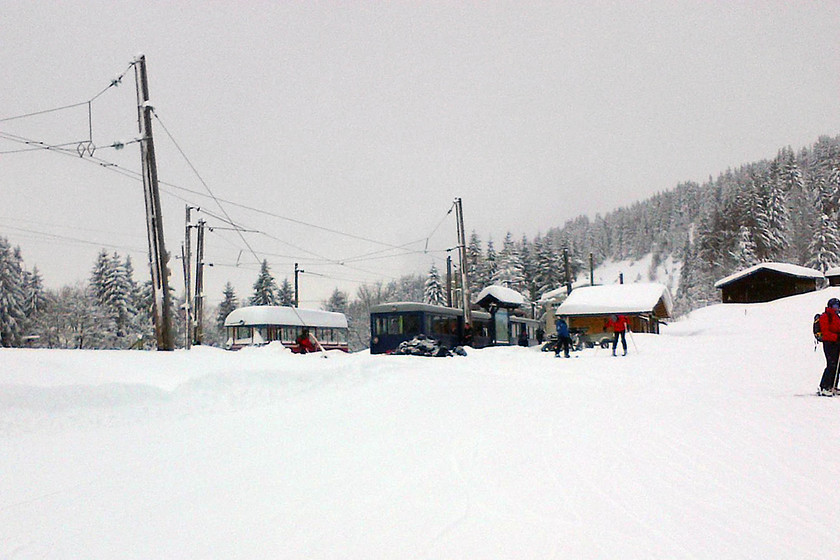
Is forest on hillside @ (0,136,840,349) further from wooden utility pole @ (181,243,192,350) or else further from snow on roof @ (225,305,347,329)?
wooden utility pole @ (181,243,192,350)

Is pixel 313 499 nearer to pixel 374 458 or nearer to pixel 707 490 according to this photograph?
pixel 374 458

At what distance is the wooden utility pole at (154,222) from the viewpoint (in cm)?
1388

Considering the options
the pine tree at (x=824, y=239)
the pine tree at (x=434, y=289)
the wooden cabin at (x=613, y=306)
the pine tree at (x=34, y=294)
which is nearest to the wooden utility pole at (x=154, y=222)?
the wooden cabin at (x=613, y=306)

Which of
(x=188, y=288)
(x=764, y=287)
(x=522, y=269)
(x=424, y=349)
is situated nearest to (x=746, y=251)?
(x=764, y=287)

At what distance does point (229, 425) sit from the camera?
732 centimetres

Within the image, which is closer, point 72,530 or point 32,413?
point 72,530

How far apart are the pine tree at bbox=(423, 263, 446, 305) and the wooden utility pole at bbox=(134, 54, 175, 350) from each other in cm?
5966

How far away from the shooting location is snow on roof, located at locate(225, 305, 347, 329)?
40.5m

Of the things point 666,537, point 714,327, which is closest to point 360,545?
point 666,537

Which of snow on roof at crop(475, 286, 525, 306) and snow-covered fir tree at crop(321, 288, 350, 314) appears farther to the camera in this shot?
snow-covered fir tree at crop(321, 288, 350, 314)

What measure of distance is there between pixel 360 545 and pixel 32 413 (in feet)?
16.0

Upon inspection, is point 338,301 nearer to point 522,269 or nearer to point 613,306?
point 522,269

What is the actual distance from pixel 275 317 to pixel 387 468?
37.7 m


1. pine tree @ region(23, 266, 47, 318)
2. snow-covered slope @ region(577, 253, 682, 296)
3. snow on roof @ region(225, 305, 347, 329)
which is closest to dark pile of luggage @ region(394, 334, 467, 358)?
snow on roof @ region(225, 305, 347, 329)
